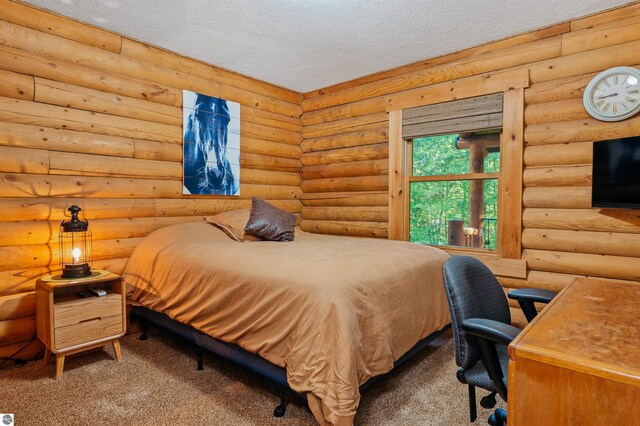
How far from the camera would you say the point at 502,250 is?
3.41 m

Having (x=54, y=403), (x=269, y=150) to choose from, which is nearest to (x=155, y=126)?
(x=269, y=150)

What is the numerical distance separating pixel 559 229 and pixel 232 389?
115 inches

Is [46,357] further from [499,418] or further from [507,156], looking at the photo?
[507,156]

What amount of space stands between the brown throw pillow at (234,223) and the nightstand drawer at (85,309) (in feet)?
3.49

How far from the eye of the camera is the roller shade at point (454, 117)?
345cm

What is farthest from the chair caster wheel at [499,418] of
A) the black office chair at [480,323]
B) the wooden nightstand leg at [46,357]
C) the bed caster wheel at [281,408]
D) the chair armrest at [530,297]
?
the wooden nightstand leg at [46,357]

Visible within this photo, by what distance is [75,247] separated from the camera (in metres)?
2.96

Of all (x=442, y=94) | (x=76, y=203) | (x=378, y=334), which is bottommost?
(x=378, y=334)

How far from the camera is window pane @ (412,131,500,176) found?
11.8 feet

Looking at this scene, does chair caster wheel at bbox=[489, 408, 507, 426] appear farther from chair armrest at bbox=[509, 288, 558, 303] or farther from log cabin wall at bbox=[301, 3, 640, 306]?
log cabin wall at bbox=[301, 3, 640, 306]

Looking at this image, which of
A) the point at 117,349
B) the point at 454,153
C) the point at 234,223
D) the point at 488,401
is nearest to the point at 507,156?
the point at 454,153

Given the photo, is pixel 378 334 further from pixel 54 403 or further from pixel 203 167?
pixel 203 167

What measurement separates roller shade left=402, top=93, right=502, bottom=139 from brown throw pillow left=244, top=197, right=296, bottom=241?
5.55ft

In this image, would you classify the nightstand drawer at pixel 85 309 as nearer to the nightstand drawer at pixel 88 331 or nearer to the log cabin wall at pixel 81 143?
the nightstand drawer at pixel 88 331
